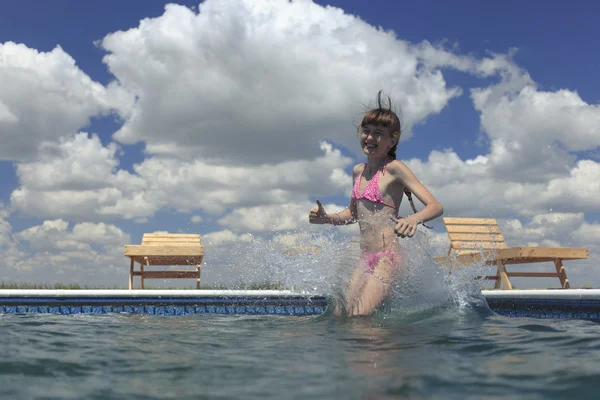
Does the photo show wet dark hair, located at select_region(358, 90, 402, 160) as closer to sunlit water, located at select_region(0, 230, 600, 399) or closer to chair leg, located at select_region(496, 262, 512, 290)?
sunlit water, located at select_region(0, 230, 600, 399)

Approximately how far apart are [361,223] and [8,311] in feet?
13.9

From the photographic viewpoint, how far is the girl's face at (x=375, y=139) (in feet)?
14.5

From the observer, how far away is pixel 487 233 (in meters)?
11.0

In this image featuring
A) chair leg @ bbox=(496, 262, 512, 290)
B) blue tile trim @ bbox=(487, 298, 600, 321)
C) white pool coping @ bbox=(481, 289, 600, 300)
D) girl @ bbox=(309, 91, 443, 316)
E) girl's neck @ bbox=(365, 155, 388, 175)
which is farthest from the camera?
chair leg @ bbox=(496, 262, 512, 290)

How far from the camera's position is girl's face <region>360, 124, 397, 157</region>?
4414 mm

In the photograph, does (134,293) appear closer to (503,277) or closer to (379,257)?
(379,257)

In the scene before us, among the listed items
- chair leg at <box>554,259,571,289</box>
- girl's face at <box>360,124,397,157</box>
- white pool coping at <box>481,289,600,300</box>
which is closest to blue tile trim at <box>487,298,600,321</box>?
white pool coping at <box>481,289,600,300</box>

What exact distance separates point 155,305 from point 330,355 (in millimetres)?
4028

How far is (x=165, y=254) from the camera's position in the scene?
10.2m

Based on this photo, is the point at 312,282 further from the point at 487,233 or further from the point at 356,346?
the point at 487,233

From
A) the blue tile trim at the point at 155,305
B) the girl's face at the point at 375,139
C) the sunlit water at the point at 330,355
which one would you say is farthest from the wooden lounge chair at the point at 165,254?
the girl's face at the point at 375,139

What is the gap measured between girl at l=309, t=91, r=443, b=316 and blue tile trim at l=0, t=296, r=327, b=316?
2.04m

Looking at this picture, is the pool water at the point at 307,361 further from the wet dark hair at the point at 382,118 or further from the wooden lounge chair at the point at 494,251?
the wooden lounge chair at the point at 494,251

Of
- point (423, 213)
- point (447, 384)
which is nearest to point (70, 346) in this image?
point (447, 384)
